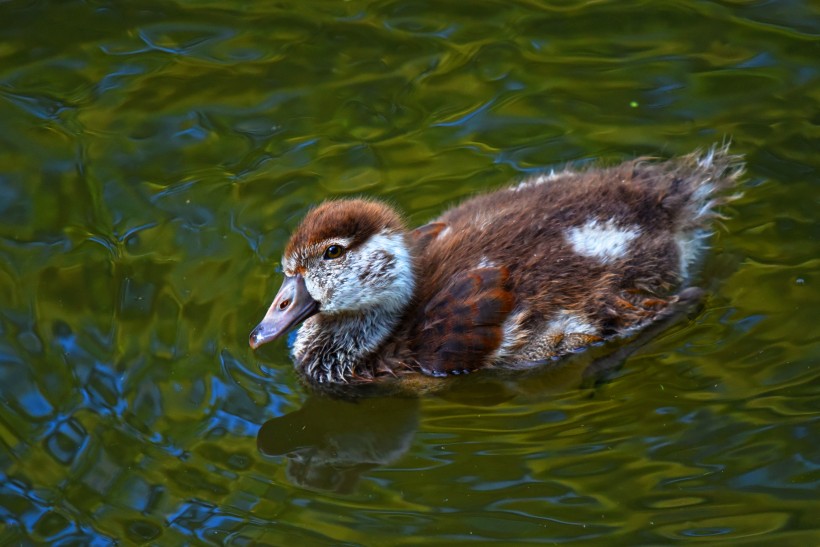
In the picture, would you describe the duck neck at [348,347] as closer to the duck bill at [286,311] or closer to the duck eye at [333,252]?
the duck bill at [286,311]

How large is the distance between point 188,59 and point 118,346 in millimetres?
2410

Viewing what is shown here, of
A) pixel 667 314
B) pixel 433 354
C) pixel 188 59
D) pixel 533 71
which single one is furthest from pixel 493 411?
Answer: pixel 188 59

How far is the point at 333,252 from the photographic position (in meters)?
5.23

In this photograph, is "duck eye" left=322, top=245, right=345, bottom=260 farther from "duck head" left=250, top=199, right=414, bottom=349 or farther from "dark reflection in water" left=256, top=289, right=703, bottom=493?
"dark reflection in water" left=256, top=289, right=703, bottom=493

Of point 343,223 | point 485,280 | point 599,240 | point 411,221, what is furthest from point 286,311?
point 599,240

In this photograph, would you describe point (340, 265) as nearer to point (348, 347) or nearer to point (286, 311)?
point (286, 311)

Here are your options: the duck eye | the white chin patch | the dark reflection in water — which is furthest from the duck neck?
the white chin patch

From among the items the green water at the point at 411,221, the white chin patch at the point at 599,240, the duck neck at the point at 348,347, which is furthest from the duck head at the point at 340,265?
the white chin patch at the point at 599,240

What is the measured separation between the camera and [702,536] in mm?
4383

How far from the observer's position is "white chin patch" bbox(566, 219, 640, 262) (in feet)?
17.6

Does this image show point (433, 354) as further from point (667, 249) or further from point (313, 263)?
point (667, 249)

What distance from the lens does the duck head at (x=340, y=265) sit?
205 inches

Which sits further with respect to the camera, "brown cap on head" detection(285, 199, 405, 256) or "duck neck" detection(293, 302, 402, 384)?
"duck neck" detection(293, 302, 402, 384)

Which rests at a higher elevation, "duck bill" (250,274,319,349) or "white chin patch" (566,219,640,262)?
"white chin patch" (566,219,640,262)
